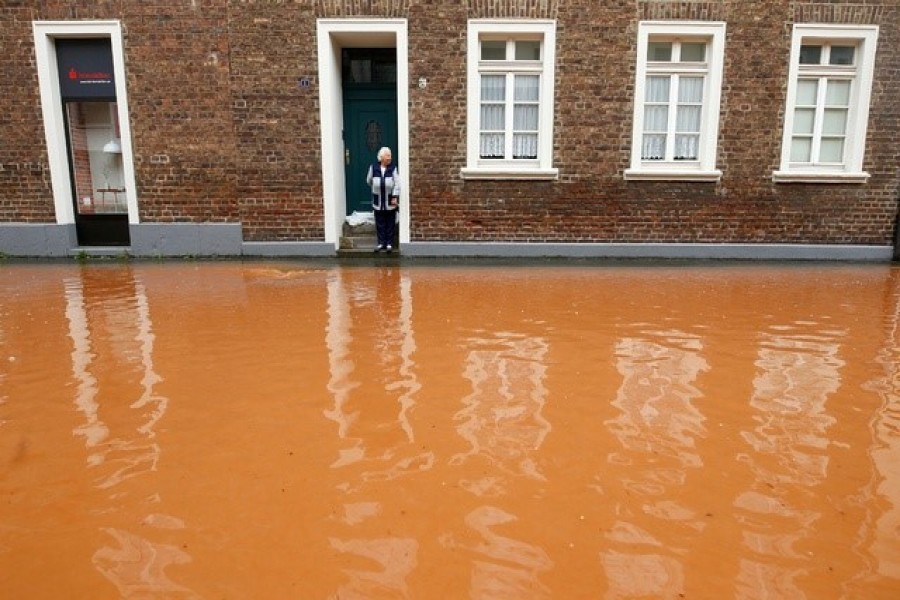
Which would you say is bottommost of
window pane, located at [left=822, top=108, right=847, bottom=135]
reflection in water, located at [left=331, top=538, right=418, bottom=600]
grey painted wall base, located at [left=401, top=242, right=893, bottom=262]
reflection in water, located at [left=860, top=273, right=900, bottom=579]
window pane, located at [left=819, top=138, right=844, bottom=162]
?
reflection in water, located at [left=331, top=538, right=418, bottom=600]

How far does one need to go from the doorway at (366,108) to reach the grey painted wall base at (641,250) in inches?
81.6

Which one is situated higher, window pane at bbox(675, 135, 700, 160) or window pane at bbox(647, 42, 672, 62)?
window pane at bbox(647, 42, 672, 62)

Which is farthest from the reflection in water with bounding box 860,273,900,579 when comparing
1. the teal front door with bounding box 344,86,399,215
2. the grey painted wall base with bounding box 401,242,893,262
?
the teal front door with bounding box 344,86,399,215

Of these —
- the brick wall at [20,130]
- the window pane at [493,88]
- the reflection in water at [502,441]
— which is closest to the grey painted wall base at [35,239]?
the brick wall at [20,130]

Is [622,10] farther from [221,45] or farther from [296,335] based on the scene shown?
[296,335]

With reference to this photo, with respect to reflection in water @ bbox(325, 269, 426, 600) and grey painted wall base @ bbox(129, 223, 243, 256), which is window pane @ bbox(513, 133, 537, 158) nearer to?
reflection in water @ bbox(325, 269, 426, 600)

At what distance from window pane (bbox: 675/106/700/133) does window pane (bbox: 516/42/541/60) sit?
253 cm

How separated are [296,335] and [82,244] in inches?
301

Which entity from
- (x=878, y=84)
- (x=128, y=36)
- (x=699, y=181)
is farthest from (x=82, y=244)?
(x=878, y=84)

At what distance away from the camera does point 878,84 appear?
10180 mm

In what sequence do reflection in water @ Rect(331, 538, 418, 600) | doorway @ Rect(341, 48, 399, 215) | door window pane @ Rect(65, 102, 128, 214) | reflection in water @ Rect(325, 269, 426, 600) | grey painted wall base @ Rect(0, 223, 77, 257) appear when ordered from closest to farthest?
reflection in water @ Rect(331, 538, 418, 600), reflection in water @ Rect(325, 269, 426, 600), grey painted wall base @ Rect(0, 223, 77, 257), door window pane @ Rect(65, 102, 128, 214), doorway @ Rect(341, 48, 399, 215)

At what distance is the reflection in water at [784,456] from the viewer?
2.21 m

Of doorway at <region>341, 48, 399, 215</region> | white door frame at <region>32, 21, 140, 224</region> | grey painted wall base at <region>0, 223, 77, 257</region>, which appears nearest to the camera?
white door frame at <region>32, 21, 140, 224</region>

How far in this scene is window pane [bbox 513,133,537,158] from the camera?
10500mm
